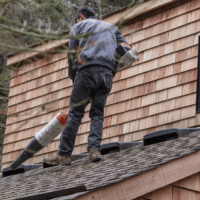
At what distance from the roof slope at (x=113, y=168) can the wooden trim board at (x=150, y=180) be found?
4 centimetres

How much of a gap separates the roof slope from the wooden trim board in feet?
0.14

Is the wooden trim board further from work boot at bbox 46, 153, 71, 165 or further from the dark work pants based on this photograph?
work boot at bbox 46, 153, 71, 165

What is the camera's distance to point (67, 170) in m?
4.49

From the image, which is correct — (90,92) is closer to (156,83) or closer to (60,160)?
(60,160)

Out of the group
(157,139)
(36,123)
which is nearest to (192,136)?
(157,139)

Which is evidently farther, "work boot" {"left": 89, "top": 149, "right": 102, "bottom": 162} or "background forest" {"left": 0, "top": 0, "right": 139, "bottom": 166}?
"work boot" {"left": 89, "top": 149, "right": 102, "bottom": 162}

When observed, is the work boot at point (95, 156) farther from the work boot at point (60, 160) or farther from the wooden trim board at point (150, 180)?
the wooden trim board at point (150, 180)

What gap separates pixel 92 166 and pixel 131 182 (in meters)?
1.04

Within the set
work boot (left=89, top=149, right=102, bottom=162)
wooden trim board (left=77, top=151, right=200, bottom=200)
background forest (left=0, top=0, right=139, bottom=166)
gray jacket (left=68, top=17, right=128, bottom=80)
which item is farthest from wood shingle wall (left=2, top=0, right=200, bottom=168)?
wooden trim board (left=77, top=151, right=200, bottom=200)

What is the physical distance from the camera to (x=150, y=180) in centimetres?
346

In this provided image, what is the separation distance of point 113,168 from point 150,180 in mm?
527

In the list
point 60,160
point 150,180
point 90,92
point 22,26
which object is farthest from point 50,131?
point 22,26

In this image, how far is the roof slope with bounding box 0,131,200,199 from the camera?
3.46 metres

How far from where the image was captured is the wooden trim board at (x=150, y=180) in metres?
3.14
